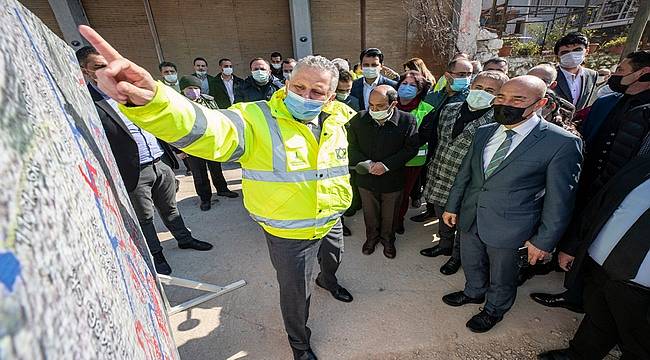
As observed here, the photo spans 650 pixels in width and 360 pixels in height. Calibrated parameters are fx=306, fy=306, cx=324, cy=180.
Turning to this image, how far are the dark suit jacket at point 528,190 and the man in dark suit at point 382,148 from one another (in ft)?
2.35

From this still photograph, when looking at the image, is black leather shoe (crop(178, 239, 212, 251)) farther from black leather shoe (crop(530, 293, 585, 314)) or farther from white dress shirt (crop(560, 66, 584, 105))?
white dress shirt (crop(560, 66, 584, 105))

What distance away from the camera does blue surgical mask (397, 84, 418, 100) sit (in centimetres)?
338

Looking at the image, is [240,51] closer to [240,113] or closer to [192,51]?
[192,51]

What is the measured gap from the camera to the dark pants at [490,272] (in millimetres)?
2217

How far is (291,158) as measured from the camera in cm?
169

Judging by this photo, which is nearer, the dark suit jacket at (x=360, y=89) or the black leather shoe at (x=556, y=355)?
the black leather shoe at (x=556, y=355)

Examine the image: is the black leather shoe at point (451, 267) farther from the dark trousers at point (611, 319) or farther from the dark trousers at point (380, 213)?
the dark trousers at point (611, 319)

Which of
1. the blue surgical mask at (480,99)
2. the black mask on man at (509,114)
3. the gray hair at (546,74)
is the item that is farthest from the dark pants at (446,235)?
the gray hair at (546,74)

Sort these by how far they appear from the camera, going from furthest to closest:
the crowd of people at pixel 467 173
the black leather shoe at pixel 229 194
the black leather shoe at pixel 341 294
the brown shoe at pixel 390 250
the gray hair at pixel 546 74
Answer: the black leather shoe at pixel 229 194
the brown shoe at pixel 390 250
the gray hair at pixel 546 74
the black leather shoe at pixel 341 294
the crowd of people at pixel 467 173

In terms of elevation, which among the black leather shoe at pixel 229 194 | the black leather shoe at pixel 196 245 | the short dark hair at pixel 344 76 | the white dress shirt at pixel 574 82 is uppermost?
the short dark hair at pixel 344 76

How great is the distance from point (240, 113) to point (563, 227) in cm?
207

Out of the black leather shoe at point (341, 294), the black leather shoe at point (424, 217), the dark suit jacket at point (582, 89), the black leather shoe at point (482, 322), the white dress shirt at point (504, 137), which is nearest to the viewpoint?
the white dress shirt at point (504, 137)

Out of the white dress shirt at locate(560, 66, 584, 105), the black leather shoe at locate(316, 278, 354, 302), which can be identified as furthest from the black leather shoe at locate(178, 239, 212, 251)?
the white dress shirt at locate(560, 66, 584, 105)

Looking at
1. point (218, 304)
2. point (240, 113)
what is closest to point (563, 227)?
point (240, 113)
